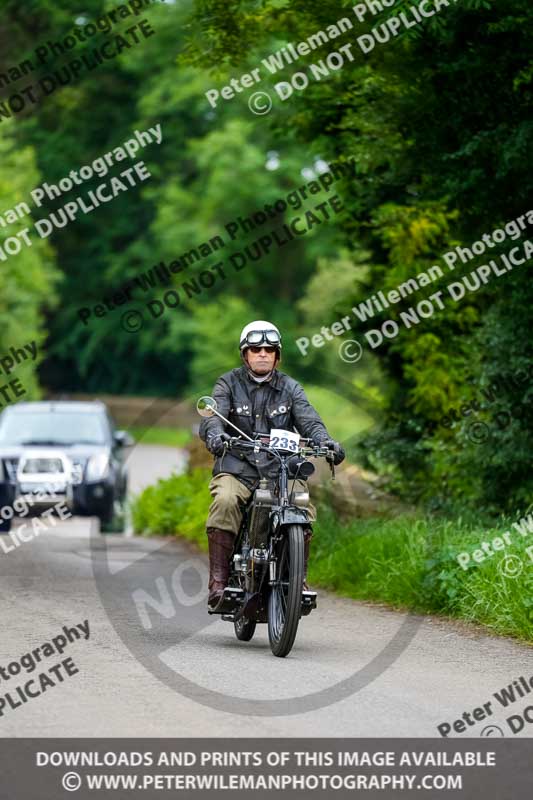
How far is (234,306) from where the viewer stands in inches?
2002

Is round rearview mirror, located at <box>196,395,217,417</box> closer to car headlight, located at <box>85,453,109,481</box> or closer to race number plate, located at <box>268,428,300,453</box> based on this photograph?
race number plate, located at <box>268,428,300,453</box>

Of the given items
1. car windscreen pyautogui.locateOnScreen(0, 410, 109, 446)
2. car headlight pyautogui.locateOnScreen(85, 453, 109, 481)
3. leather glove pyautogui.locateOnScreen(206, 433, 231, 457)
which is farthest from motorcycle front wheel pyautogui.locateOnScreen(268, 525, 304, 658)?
car windscreen pyautogui.locateOnScreen(0, 410, 109, 446)

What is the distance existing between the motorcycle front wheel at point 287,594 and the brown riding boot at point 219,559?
426 mm

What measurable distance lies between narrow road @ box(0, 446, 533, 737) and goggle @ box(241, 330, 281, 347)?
199 centimetres

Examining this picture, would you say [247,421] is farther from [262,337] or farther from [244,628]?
[244,628]

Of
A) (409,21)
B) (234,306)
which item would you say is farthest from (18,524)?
(234,306)

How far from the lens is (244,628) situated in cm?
1021

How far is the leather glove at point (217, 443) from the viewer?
966 centimetres

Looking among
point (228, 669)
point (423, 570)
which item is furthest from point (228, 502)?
point (423, 570)

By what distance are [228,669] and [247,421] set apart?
1882mm

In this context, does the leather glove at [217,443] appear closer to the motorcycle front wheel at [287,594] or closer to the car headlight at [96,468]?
the motorcycle front wheel at [287,594]

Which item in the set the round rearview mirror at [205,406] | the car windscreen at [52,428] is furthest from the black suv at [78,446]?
the round rearview mirror at [205,406]
